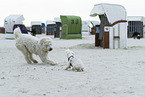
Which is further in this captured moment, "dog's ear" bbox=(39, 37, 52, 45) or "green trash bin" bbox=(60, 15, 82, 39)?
"green trash bin" bbox=(60, 15, 82, 39)

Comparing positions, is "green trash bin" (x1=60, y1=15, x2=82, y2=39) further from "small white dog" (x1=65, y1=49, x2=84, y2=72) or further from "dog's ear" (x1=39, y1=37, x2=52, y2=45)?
"small white dog" (x1=65, y1=49, x2=84, y2=72)

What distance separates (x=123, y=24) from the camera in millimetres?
14539

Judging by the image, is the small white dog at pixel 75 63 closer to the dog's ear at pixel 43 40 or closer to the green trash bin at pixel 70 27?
the dog's ear at pixel 43 40

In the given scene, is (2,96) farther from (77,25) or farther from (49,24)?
(49,24)

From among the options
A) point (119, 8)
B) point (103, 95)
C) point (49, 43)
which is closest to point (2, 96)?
point (103, 95)

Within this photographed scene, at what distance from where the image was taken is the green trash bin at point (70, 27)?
1042 inches

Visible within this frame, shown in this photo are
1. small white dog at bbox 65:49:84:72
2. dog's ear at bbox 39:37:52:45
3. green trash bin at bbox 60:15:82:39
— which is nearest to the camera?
small white dog at bbox 65:49:84:72

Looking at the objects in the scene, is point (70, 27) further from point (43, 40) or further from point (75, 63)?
point (75, 63)

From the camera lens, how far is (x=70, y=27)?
87.8ft

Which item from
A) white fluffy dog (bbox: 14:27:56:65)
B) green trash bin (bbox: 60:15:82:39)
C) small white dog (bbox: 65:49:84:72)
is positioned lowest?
small white dog (bbox: 65:49:84:72)

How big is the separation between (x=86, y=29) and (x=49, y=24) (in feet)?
26.9

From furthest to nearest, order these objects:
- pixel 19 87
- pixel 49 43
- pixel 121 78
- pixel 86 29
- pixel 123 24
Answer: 1. pixel 86 29
2. pixel 123 24
3. pixel 49 43
4. pixel 121 78
5. pixel 19 87

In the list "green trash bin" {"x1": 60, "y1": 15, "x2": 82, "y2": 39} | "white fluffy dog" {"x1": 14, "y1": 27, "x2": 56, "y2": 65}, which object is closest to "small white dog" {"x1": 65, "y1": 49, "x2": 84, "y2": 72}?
"white fluffy dog" {"x1": 14, "y1": 27, "x2": 56, "y2": 65}

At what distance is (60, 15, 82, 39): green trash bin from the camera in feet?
86.8
